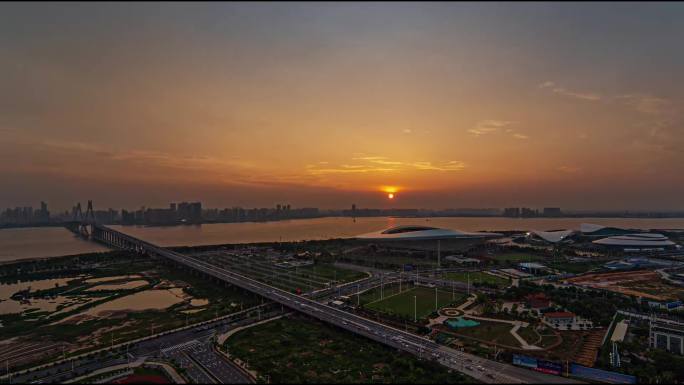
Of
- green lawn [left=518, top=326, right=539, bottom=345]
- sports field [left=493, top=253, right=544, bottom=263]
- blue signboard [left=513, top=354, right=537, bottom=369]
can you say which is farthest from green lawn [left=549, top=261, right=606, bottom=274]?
blue signboard [left=513, top=354, right=537, bottom=369]

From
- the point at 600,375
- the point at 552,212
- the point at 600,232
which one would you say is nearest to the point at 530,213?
the point at 552,212

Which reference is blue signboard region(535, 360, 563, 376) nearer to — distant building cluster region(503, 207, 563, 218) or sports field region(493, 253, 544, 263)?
sports field region(493, 253, 544, 263)

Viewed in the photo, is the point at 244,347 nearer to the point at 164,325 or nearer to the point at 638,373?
the point at 164,325

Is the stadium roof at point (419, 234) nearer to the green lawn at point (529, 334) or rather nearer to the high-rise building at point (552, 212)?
the green lawn at point (529, 334)

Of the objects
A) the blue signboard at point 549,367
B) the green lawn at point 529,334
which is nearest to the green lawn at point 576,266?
the green lawn at point 529,334

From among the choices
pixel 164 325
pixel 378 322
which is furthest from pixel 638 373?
pixel 164 325
